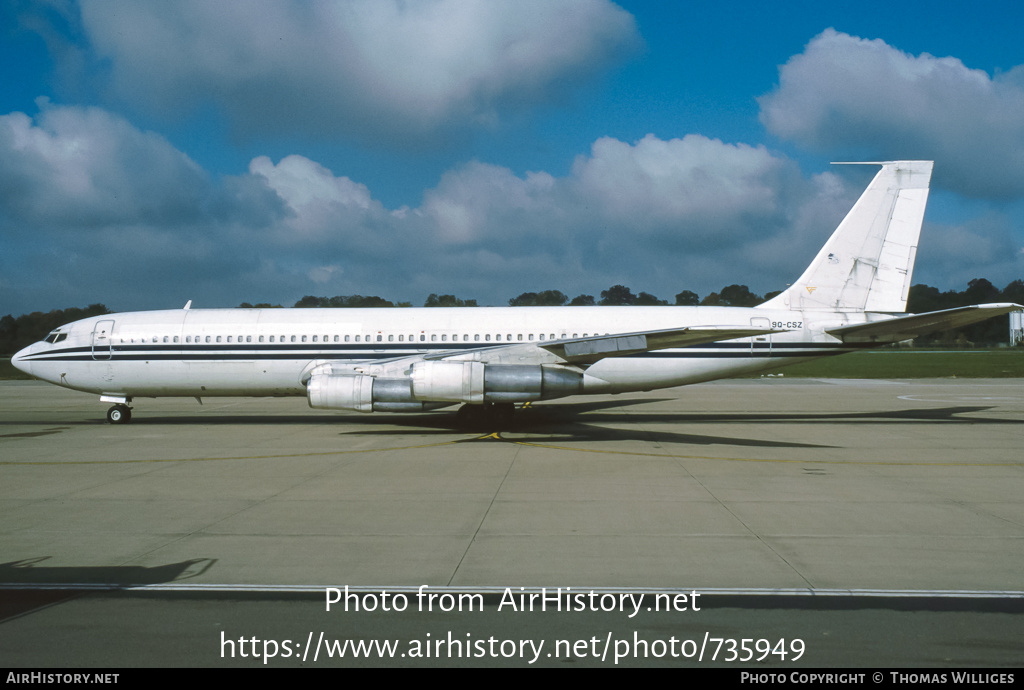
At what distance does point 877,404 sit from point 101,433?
2853 centimetres

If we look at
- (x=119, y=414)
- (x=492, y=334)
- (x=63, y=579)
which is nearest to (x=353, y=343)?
(x=492, y=334)

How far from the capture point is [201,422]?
24.0 m

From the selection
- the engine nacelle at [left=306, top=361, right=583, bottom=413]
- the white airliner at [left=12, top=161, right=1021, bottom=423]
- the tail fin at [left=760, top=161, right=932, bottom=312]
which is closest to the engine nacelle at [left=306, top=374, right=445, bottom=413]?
the engine nacelle at [left=306, top=361, right=583, bottom=413]

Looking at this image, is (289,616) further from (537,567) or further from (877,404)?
(877,404)

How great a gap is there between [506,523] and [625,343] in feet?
30.5

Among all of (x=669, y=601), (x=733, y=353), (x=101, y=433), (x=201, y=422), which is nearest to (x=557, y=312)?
(x=733, y=353)

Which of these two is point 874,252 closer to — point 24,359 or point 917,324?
point 917,324

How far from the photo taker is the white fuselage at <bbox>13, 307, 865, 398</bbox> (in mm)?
21234

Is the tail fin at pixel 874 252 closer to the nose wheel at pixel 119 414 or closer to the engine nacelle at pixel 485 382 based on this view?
the engine nacelle at pixel 485 382

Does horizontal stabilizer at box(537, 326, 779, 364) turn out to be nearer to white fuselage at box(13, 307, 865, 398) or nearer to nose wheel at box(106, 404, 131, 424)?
white fuselage at box(13, 307, 865, 398)

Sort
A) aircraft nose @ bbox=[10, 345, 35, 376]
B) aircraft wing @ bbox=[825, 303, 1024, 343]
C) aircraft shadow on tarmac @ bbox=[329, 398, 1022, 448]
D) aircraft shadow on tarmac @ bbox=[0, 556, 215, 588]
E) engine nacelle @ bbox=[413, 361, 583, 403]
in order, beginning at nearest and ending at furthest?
1. aircraft shadow on tarmac @ bbox=[0, 556, 215, 588]
2. aircraft wing @ bbox=[825, 303, 1024, 343]
3. engine nacelle @ bbox=[413, 361, 583, 403]
4. aircraft shadow on tarmac @ bbox=[329, 398, 1022, 448]
5. aircraft nose @ bbox=[10, 345, 35, 376]

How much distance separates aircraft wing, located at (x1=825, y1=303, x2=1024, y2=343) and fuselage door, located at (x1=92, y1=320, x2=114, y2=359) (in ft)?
77.3

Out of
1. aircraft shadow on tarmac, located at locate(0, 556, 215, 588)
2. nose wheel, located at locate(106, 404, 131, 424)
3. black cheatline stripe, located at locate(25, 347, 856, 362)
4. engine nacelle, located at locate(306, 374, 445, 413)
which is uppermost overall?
black cheatline stripe, located at locate(25, 347, 856, 362)

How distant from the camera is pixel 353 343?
2212cm
